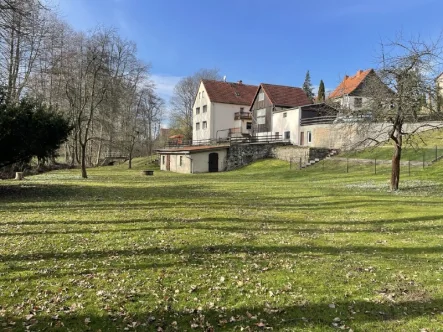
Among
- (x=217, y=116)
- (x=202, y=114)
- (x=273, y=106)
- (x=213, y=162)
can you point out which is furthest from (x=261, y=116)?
(x=213, y=162)

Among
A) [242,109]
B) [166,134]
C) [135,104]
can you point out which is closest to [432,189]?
[242,109]

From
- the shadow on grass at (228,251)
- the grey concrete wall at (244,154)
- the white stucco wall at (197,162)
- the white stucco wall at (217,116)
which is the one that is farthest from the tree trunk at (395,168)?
the white stucco wall at (217,116)

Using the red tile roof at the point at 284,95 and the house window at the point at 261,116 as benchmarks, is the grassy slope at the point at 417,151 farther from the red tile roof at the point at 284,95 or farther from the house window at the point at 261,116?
the house window at the point at 261,116

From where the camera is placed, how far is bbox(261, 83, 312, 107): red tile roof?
47750 millimetres

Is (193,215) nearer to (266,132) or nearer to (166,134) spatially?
(266,132)

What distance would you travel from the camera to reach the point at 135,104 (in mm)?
58375

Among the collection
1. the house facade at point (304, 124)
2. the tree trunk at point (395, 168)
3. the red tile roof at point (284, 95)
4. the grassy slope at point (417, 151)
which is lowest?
the tree trunk at point (395, 168)

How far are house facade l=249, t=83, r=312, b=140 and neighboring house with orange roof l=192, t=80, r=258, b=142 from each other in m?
3.80

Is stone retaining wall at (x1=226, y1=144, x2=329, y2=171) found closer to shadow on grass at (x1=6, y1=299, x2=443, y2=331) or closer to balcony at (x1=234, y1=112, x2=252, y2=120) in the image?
balcony at (x1=234, y1=112, x2=252, y2=120)

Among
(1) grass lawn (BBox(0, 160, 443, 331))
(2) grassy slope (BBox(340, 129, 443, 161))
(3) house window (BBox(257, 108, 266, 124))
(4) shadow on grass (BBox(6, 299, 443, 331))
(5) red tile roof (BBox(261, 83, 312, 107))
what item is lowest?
(4) shadow on grass (BBox(6, 299, 443, 331))

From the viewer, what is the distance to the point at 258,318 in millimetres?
4387

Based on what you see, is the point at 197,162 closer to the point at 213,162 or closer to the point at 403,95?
the point at 213,162

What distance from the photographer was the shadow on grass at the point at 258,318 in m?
4.16

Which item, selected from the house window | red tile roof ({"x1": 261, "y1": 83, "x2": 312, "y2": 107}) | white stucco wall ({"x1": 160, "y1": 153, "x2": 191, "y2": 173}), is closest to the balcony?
the house window
